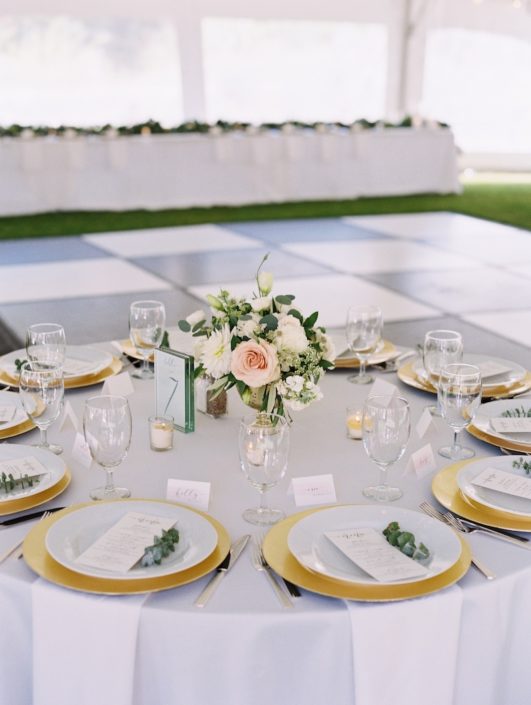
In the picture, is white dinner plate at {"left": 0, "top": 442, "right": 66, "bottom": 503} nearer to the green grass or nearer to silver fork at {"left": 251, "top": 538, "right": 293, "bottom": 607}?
silver fork at {"left": 251, "top": 538, "right": 293, "bottom": 607}

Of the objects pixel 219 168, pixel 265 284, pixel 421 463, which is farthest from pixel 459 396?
pixel 219 168

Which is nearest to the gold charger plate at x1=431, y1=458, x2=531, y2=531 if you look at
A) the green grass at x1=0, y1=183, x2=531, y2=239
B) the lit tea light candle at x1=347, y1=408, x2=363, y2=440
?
the lit tea light candle at x1=347, y1=408, x2=363, y2=440

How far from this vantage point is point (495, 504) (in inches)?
63.4

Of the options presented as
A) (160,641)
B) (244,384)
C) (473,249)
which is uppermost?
(244,384)

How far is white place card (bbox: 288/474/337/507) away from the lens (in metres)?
1.64

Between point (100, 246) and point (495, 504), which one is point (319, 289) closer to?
point (100, 246)

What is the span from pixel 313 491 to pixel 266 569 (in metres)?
0.27

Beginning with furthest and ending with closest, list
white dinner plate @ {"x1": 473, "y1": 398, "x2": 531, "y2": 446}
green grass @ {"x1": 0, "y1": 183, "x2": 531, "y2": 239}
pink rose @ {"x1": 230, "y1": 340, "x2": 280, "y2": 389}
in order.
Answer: green grass @ {"x1": 0, "y1": 183, "x2": 531, "y2": 239}, white dinner plate @ {"x1": 473, "y1": 398, "x2": 531, "y2": 446}, pink rose @ {"x1": 230, "y1": 340, "x2": 280, "y2": 389}

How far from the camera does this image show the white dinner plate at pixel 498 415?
194 cm

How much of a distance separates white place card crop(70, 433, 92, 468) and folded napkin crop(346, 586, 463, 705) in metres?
0.70

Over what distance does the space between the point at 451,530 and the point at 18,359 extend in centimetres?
130

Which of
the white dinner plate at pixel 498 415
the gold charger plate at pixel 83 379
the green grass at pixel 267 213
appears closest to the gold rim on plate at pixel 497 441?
the white dinner plate at pixel 498 415

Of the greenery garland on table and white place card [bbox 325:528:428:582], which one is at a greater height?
white place card [bbox 325:528:428:582]

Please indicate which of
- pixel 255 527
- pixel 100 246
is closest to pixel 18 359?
pixel 255 527
